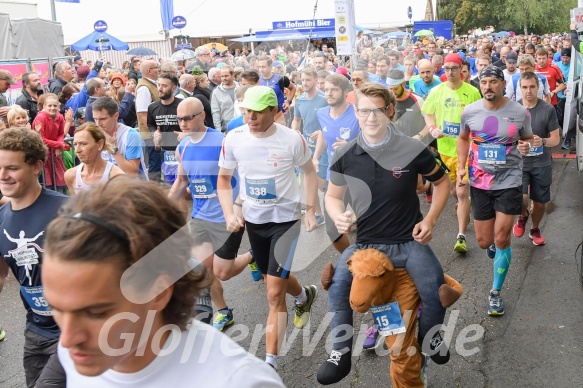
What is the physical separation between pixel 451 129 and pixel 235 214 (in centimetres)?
336

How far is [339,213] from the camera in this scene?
398 cm

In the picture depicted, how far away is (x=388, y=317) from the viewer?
3.67m

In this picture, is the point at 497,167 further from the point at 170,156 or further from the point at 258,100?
the point at 170,156

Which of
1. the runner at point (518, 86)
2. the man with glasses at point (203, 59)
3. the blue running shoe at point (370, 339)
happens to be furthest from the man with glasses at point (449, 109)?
the man with glasses at point (203, 59)

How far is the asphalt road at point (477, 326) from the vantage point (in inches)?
171

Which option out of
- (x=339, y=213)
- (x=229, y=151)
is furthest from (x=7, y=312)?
(x=339, y=213)

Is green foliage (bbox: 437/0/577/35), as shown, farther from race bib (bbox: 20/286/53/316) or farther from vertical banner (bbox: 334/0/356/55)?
race bib (bbox: 20/286/53/316)

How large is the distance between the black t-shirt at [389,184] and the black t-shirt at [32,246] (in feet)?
5.46

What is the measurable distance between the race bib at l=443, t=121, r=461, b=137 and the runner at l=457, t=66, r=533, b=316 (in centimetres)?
166

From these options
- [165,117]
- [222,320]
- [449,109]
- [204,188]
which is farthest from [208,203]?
[449,109]

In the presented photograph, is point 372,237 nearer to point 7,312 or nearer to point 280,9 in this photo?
point 7,312

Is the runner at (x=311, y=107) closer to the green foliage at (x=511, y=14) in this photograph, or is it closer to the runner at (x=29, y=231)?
the runner at (x=29, y=231)

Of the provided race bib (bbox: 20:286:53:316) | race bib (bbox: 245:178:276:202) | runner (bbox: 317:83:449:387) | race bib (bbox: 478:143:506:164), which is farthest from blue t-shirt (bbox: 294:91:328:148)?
race bib (bbox: 20:286:53:316)

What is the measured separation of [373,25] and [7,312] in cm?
3080
